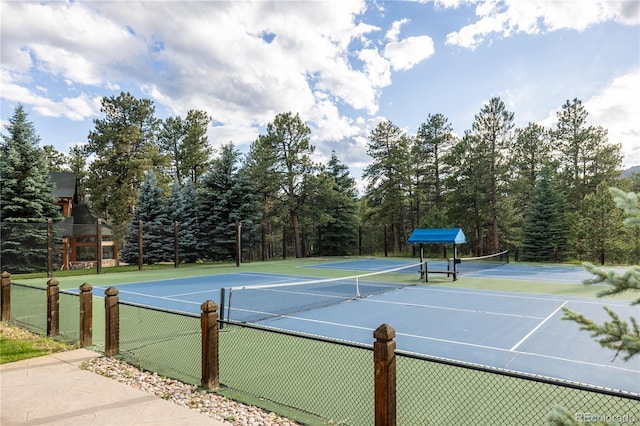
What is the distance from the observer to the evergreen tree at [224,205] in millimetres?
28472

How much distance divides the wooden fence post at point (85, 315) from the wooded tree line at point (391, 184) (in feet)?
70.4

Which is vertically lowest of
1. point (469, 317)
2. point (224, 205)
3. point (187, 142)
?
point (469, 317)

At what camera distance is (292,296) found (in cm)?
1166

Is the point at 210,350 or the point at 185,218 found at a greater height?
the point at 185,218

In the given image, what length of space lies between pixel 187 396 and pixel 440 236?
1289 centimetres

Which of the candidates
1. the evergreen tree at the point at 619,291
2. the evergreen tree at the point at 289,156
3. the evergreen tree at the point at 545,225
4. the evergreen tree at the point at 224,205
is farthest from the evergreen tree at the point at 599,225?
the evergreen tree at the point at 619,291

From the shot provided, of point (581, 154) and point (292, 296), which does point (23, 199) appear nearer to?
point (292, 296)

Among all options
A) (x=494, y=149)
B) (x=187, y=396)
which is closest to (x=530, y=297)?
(x=187, y=396)

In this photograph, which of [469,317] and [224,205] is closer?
[469,317]

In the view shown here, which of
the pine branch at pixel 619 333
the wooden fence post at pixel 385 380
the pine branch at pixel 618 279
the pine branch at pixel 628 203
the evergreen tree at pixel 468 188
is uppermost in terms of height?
the evergreen tree at pixel 468 188

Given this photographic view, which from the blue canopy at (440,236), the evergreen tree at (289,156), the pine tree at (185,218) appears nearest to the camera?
the blue canopy at (440,236)

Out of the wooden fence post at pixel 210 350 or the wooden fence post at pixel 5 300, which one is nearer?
the wooden fence post at pixel 210 350

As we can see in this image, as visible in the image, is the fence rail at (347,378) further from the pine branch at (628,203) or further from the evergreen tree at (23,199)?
the evergreen tree at (23,199)

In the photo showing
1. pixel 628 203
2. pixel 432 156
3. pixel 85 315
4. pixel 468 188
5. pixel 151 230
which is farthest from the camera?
pixel 432 156
